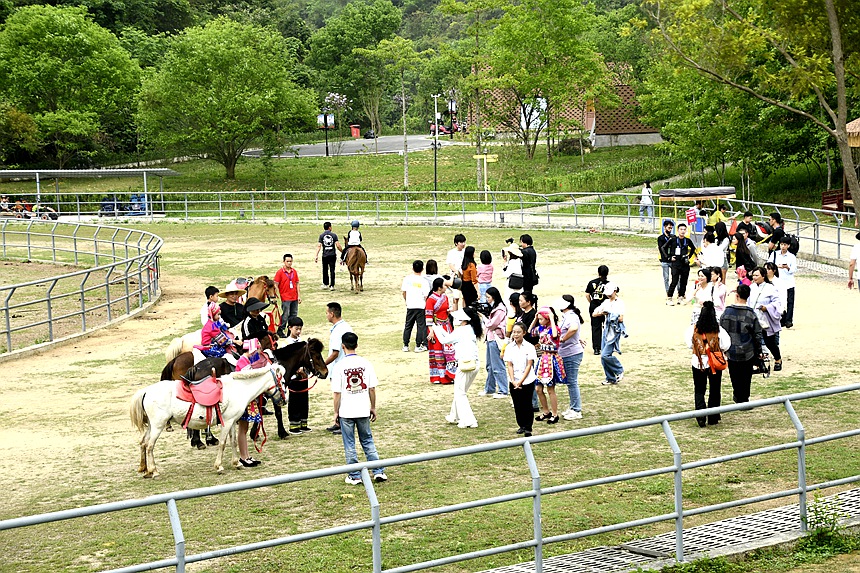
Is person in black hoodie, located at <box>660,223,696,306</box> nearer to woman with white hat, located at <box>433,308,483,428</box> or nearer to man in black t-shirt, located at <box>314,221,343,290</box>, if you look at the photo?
man in black t-shirt, located at <box>314,221,343,290</box>

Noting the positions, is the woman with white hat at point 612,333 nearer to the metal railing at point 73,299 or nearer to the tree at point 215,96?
the metal railing at point 73,299

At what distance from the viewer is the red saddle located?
10641mm

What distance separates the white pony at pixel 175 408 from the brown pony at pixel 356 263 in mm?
12195

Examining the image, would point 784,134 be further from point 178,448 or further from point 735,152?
point 178,448

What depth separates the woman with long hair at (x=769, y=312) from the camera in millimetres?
14625

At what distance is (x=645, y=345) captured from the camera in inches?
677

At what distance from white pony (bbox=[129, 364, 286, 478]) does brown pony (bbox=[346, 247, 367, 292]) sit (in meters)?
12.2

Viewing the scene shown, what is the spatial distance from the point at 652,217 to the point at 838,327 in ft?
54.9

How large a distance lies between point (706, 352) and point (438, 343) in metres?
3.88

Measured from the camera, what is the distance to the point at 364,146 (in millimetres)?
72438

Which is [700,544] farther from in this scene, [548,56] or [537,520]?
[548,56]

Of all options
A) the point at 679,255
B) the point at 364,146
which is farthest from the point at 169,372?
the point at 364,146

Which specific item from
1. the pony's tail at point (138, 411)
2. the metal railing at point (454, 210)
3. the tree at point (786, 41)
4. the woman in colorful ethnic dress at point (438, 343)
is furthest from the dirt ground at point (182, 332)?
the metal railing at point (454, 210)

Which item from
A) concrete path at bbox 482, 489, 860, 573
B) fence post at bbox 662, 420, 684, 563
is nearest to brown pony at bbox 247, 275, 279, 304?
concrete path at bbox 482, 489, 860, 573
